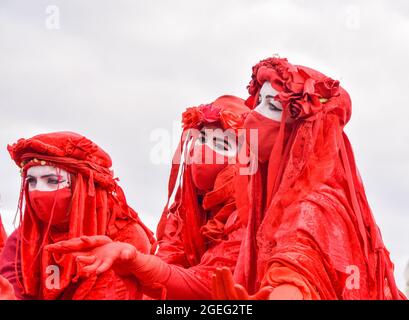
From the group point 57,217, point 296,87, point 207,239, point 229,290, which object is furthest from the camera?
point 57,217

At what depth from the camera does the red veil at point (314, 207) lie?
15.1 ft

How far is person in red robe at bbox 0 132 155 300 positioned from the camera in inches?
268

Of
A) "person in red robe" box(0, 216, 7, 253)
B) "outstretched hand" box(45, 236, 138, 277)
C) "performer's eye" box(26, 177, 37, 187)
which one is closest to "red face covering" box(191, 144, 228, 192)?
"performer's eye" box(26, 177, 37, 187)

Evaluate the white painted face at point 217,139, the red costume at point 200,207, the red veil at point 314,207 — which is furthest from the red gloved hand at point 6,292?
the white painted face at point 217,139

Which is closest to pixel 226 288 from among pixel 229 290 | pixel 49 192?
pixel 229 290

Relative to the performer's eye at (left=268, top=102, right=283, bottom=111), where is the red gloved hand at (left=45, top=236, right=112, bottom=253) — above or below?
below

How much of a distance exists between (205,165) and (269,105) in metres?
1.45

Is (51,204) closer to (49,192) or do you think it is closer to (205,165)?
(49,192)

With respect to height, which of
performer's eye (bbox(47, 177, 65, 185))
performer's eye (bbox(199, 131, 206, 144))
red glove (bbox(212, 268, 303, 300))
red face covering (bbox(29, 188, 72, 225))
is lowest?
red glove (bbox(212, 268, 303, 300))

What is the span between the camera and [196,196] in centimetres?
672

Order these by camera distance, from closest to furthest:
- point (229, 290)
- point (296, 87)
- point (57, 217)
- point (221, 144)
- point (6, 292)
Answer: point (229, 290)
point (296, 87)
point (6, 292)
point (221, 144)
point (57, 217)

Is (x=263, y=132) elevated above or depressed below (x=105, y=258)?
above

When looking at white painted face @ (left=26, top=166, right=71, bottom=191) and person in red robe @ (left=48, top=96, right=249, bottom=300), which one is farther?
white painted face @ (left=26, top=166, right=71, bottom=191)

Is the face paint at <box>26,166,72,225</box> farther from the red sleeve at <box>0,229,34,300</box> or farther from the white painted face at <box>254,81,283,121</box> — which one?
the white painted face at <box>254,81,283,121</box>
